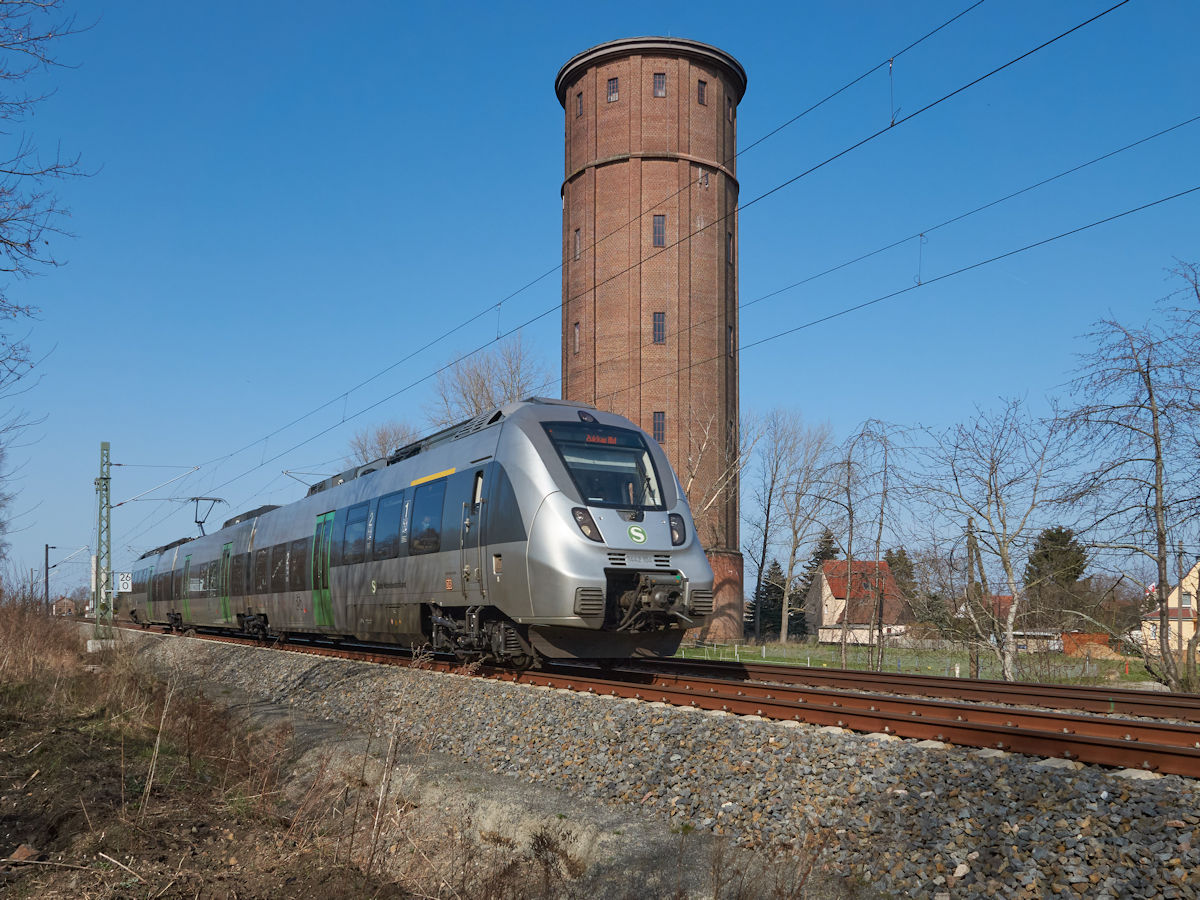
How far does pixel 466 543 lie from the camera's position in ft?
47.5

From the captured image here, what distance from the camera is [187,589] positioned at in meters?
34.6

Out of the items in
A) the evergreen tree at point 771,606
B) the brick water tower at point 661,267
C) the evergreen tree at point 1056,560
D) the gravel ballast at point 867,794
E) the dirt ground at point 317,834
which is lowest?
the evergreen tree at point 771,606

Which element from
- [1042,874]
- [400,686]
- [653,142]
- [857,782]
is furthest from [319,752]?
[653,142]

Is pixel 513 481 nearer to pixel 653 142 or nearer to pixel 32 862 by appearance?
pixel 32 862

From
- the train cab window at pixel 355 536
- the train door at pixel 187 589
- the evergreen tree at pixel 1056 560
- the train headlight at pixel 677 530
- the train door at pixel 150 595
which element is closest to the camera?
the train headlight at pixel 677 530

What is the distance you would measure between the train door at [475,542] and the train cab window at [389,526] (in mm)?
2900

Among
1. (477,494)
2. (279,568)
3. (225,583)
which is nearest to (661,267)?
(225,583)

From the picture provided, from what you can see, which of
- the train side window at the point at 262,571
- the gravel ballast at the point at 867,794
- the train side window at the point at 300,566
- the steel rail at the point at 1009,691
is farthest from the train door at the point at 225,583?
the gravel ballast at the point at 867,794

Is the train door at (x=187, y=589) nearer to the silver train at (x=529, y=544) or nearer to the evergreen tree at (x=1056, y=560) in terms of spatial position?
the silver train at (x=529, y=544)

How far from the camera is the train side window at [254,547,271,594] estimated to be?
Result: 83.9 ft

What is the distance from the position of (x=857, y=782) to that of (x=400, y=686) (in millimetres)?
8304

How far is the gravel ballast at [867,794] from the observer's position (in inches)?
224

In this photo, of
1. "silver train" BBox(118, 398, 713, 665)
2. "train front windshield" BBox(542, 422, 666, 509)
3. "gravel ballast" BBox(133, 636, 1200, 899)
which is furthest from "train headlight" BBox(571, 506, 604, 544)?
"gravel ballast" BBox(133, 636, 1200, 899)

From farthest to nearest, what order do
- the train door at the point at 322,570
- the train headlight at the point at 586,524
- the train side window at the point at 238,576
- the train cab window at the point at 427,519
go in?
1. the train side window at the point at 238,576
2. the train door at the point at 322,570
3. the train cab window at the point at 427,519
4. the train headlight at the point at 586,524
